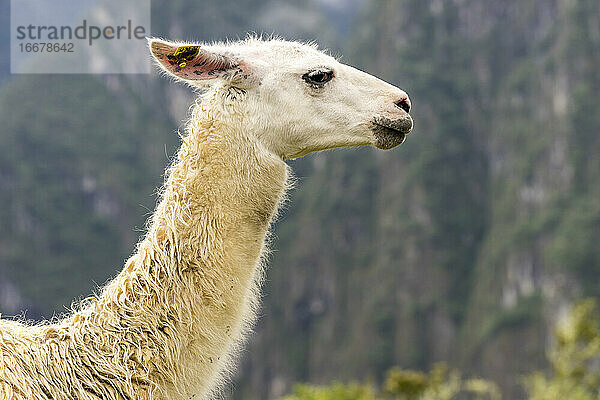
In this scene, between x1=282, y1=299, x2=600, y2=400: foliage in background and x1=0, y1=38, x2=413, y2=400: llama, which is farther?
x1=282, y1=299, x2=600, y2=400: foliage in background

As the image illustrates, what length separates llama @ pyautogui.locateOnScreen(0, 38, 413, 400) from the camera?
2.41 meters

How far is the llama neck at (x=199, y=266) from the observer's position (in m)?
2.45

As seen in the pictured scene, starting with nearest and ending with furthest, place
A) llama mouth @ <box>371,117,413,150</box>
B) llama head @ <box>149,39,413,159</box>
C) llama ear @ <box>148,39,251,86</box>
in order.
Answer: llama ear @ <box>148,39,251,86</box>, llama head @ <box>149,39,413,159</box>, llama mouth @ <box>371,117,413,150</box>

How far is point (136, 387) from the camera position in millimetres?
2396

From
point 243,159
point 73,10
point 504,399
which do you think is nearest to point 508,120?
Answer: point 504,399

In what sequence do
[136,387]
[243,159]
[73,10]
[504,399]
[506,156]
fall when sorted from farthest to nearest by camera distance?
[506,156]
[504,399]
[73,10]
[243,159]
[136,387]

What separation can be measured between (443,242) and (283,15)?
46.7 metres

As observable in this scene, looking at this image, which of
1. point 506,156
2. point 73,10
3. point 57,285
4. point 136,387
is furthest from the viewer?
point 506,156

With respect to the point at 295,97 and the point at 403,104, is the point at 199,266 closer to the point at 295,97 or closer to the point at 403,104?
the point at 295,97

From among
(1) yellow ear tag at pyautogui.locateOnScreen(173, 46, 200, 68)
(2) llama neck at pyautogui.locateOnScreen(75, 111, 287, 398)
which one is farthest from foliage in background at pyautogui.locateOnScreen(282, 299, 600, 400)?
(1) yellow ear tag at pyautogui.locateOnScreen(173, 46, 200, 68)

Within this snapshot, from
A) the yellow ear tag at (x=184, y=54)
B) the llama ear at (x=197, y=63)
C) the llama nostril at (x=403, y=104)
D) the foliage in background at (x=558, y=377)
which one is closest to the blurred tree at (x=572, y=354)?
the foliage in background at (x=558, y=377)

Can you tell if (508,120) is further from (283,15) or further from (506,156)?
(283,15)

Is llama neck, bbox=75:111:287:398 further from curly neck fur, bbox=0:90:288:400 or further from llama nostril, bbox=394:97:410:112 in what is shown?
A: llama nostril, bbox=394:97:410:112

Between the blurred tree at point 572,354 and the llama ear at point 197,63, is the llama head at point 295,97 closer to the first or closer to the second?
the llama ear at point 197,63
